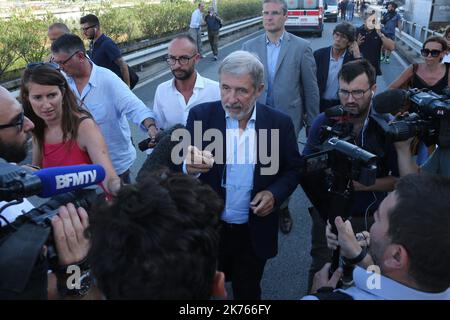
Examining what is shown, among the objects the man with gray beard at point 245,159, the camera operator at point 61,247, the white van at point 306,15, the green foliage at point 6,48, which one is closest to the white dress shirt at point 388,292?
the camera operator at point 61,247

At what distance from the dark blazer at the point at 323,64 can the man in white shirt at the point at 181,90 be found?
179cm

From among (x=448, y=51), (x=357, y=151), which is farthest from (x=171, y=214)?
(x=448, y=51)

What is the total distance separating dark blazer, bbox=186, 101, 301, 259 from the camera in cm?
239

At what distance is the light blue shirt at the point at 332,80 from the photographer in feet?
15.2

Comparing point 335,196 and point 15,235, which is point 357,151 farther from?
point 15,235

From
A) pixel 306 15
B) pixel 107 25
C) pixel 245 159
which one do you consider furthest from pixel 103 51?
pixel 306 15

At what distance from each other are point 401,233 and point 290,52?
2.97m

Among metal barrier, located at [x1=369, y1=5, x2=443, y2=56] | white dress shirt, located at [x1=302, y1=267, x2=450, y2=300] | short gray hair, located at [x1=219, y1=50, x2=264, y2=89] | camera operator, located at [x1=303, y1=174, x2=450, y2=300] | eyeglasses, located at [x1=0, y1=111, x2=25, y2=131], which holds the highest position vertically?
short gray hair, located at [x1=219, y1=50, x2=264, y2=89]

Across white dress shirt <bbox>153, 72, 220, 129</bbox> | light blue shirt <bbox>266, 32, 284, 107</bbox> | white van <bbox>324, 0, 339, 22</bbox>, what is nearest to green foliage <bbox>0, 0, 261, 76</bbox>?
light blue shirt <bbox>266, 32, 284, 107</bbox>

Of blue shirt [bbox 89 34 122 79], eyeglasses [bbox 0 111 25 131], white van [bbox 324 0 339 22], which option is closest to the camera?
eyeglasses [bbox 0 111 25 131]

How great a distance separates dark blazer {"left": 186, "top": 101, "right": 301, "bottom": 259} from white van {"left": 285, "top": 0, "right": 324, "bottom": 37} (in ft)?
61.0

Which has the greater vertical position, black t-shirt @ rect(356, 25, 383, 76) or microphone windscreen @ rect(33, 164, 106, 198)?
microphone windscreen @ rect(33, 164, 106, 198)

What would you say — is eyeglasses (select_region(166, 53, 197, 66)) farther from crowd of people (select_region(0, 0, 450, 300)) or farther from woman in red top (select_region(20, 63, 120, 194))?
woman in red top (select_region(20, 63, 120, 194))
